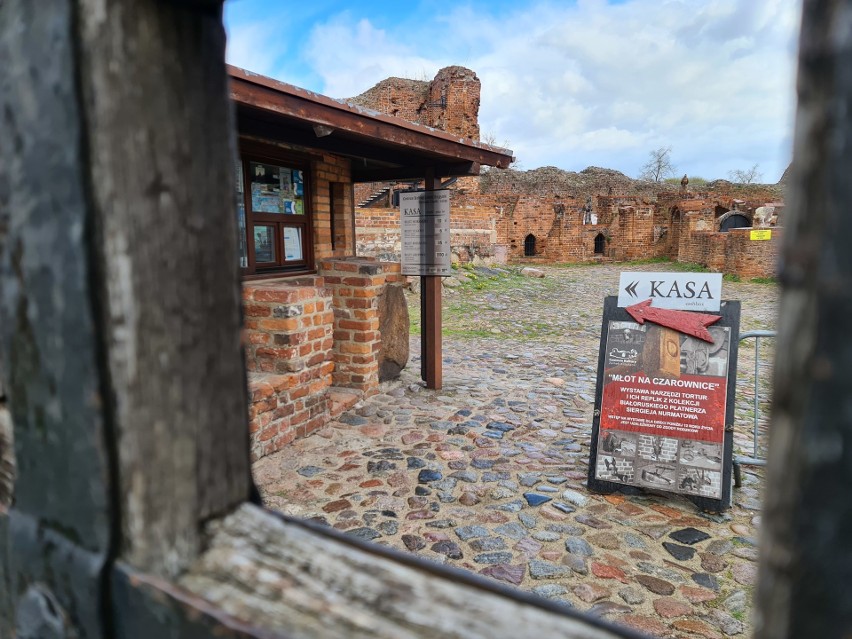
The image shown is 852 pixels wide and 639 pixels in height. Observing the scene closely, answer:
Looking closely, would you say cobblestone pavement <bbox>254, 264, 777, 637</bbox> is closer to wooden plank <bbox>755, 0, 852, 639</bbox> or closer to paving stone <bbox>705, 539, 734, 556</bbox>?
paving stone <bbox>705, 539, 734, 556</bbox>

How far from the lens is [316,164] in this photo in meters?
5.28

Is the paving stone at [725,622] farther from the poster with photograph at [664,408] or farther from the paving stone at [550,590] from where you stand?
the poster with photograph at [664,408]

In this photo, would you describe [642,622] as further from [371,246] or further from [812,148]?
[371,246]

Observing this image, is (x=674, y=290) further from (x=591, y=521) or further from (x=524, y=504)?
(x=524, y=504)

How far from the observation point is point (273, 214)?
16.0 ft

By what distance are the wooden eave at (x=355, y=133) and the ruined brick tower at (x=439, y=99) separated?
1205 centimetres

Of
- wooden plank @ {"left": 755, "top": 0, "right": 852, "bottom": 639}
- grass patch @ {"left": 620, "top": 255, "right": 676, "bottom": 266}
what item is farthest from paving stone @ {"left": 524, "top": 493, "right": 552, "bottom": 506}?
grass patch @ {"left": 620, "top": 255, "right": 676, "bottom": 266}

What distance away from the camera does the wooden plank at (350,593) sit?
52cm

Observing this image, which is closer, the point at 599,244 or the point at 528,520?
the point at 528,520

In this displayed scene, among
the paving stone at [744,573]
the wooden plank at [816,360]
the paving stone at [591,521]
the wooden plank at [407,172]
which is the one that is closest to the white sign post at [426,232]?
the wooden plank at [407,172]

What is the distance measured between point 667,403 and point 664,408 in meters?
0.03

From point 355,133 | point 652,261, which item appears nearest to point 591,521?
point 355,133

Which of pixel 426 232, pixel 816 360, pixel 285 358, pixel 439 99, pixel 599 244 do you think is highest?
pixel 439 99

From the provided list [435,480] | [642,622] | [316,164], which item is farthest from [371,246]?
[642,622]
